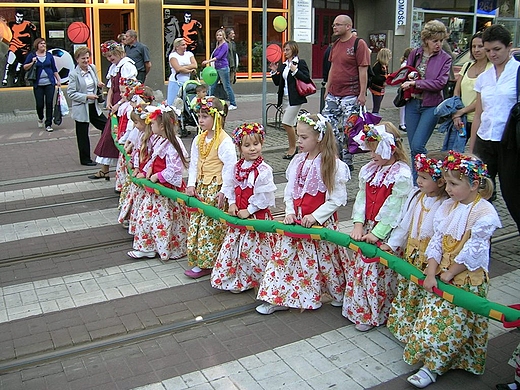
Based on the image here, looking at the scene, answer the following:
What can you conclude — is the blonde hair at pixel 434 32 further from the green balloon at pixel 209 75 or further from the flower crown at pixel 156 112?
the green balloon at pixel 209 75

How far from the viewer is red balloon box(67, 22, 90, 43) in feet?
51.5

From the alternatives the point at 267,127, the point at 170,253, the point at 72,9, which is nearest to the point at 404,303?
the point at 170,253

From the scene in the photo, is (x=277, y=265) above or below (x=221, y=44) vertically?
below

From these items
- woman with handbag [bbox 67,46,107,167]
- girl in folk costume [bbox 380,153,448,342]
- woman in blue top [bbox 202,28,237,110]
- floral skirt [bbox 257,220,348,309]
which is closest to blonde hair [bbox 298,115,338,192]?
floral skirt [bbox 257,220,348,309]

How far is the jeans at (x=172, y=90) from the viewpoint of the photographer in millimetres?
13523

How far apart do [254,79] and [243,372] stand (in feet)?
55.3

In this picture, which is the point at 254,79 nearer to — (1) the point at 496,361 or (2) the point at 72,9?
(2) the point at 72,9

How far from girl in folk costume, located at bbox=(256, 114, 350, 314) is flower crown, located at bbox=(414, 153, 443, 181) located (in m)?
0.90

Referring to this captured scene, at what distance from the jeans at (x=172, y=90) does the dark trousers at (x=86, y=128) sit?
11.7ft

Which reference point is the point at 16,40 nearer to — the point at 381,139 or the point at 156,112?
the point at 156,112

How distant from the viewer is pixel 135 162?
6746 mm

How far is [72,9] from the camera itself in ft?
55.5

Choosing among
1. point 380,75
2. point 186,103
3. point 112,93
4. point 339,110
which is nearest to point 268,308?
point 339,110

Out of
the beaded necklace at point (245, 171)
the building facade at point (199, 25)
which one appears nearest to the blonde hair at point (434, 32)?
the beaded necklace at point (245, 171)
